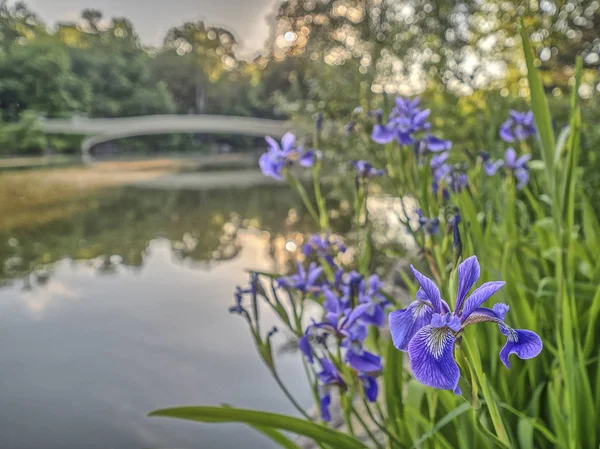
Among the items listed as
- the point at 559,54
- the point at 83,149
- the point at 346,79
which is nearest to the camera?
the point at 559,54

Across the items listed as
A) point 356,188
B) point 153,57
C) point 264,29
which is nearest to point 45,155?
point 264,29

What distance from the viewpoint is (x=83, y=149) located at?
12.3 metres

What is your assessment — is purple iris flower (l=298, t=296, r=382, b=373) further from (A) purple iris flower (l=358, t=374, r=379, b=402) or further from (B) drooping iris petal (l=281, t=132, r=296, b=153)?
(B) drooping iris petal (l=281, t=132, r=296, b=153)

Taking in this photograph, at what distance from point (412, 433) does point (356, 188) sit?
375mm

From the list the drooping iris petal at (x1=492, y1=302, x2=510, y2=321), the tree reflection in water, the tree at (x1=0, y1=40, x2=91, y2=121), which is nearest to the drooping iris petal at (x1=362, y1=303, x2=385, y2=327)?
the drooping iris petal at (x1=492, y1=302, x2=510, y2=321)

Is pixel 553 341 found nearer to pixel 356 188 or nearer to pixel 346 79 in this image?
pixel 356 188

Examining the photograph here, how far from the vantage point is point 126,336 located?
70.7 inches

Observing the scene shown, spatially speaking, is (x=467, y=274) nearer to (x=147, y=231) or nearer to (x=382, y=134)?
(x=382, y=134)

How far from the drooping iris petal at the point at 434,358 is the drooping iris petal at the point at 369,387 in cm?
33

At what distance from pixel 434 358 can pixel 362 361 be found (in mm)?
301

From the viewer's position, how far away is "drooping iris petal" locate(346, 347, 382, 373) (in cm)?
55

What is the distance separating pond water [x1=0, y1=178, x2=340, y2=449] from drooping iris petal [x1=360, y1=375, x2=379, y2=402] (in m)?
0.74

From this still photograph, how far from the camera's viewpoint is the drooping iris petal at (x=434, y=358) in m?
0.26

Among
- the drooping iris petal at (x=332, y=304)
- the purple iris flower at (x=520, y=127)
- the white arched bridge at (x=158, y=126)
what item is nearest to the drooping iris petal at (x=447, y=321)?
the drooping iris petal at (x=332, y=304)
